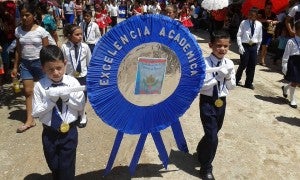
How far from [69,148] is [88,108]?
10.3 feet

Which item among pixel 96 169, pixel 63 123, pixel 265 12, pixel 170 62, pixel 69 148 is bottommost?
pixel 96 169

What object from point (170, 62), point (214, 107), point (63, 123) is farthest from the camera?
point (214, 107)

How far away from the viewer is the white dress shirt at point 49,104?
3.12 m

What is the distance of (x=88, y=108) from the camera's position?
638 cm

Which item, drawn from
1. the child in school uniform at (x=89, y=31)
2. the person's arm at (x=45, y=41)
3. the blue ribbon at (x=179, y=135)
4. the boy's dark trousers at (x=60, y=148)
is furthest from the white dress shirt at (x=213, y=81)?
the child in school uniform at (x=89, y=31)

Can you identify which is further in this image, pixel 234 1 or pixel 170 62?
pixel 234 1

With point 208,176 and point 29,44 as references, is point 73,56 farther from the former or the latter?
point 208,176

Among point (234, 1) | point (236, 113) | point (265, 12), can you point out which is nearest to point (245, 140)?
point (236, 113)

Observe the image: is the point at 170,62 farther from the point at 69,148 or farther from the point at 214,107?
the point at 69,148

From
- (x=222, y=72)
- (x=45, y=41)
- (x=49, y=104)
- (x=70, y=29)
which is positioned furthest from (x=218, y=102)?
(x=45, y=41)

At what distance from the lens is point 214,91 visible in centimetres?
396

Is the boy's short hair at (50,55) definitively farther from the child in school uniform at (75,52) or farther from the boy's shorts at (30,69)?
the boy's shorts at (30,69)

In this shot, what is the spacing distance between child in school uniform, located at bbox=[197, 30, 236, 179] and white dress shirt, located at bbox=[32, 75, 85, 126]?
55.6 inches

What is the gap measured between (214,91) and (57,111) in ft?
5.58
